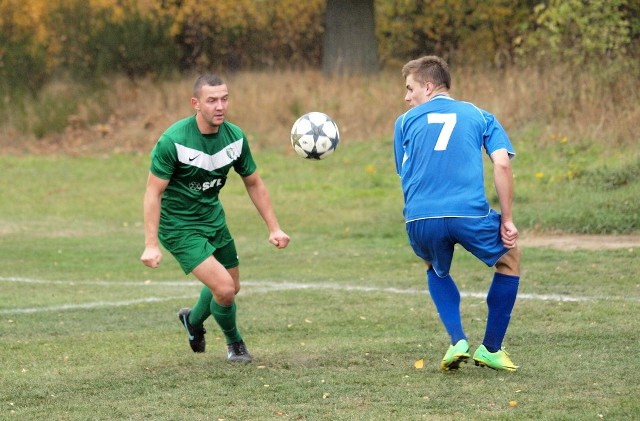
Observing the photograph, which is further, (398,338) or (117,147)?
(117,147)

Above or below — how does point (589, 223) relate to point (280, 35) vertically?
below

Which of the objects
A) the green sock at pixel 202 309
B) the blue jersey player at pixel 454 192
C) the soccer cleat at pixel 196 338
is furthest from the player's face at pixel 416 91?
the soccer cleat at pixel 196 338

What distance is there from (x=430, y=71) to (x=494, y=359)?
1710 mm

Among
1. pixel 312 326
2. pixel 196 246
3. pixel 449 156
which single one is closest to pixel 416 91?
pixel 449 156

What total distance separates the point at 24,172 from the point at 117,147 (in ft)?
9.41

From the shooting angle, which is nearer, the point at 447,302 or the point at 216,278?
the point at 447,302

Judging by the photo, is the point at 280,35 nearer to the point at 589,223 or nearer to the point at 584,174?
the point at 584,174

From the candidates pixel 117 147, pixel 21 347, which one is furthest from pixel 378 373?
pixel 117 147

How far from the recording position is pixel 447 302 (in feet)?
23.2

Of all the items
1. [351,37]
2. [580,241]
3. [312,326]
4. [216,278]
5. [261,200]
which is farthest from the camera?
[351,37]

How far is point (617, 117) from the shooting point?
17.7 meters

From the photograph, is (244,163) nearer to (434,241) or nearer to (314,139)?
(314,139)

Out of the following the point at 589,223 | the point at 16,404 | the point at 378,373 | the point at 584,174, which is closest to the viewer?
the point at 16,404

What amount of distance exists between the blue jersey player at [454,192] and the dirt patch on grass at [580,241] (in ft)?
19.3
